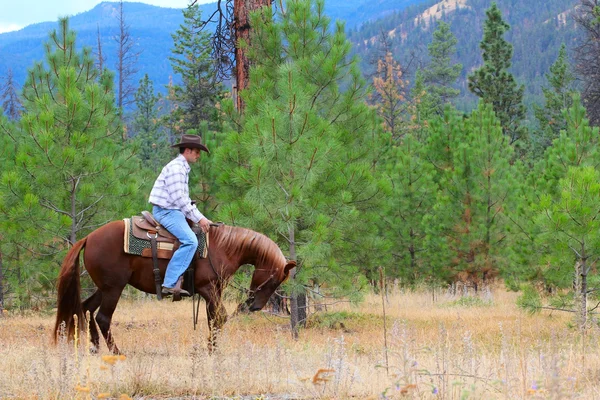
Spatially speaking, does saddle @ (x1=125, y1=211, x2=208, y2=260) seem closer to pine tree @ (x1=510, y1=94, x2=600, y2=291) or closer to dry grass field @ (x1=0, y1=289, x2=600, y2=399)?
dry grass field @ (x1=0, y1=289, x2=600, y2=399)

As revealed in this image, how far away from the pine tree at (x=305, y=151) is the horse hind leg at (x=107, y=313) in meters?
2.79

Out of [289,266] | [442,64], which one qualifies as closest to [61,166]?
[289,266]

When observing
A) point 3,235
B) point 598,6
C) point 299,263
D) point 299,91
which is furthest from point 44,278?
point 598,6

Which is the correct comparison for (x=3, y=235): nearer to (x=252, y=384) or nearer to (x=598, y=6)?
(x=252, y=384)

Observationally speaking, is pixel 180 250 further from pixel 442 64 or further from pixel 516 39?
pixel 516 39

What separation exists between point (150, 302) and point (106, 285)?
30.0 feet

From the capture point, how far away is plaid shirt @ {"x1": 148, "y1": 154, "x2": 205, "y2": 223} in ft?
26.1

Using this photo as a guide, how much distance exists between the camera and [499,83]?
31.5 m

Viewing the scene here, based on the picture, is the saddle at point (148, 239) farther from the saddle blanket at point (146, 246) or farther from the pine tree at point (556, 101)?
the pine tree at point (556, 101)

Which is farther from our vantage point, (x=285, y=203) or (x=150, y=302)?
(x=150, y=302)

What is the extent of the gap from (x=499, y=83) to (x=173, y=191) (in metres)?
26.0

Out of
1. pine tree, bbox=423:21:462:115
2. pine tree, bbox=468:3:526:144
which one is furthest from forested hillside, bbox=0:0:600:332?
pine tree, bbox=423:21:462:115

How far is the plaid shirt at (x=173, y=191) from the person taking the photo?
26.1ft

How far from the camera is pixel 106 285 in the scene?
817 cm
